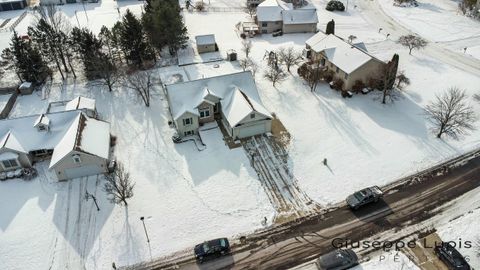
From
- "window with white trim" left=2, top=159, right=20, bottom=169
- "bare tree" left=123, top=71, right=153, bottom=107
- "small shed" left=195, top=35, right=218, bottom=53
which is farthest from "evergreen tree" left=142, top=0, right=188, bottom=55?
"window with white trim" left=2, top=159, right=20, bottom=169

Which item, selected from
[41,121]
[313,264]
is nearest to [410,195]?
Result: [313,264]

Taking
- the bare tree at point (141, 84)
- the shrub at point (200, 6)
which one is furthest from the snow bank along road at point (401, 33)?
the bare tree at point (141, 84)

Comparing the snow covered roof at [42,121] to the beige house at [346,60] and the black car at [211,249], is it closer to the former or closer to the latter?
the black car at [211,249]

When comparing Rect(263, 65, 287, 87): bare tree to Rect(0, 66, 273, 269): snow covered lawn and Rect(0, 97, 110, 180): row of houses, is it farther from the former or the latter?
Rect(0, 97, 110, 180): row of houses

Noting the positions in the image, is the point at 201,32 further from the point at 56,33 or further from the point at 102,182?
the point at 102,182

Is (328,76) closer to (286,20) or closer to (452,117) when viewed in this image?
(452,117)
